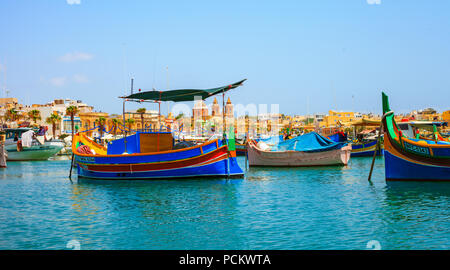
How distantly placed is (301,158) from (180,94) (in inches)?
588

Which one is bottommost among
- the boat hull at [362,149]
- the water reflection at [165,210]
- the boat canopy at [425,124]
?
the water reflection at [165,210]

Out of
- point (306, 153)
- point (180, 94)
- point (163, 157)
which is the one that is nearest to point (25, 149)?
point (163, 157)

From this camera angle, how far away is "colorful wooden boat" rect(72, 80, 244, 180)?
26344mm

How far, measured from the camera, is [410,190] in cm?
2162

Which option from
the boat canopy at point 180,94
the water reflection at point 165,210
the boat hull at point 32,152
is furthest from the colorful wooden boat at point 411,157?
the boat hull at point 32,152

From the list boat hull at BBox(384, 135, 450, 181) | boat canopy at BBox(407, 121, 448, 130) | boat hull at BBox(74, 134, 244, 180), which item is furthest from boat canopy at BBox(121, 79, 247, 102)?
boat canopy at BBox(407, 121, 448, 130)

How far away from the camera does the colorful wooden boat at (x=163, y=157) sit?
1037 inches

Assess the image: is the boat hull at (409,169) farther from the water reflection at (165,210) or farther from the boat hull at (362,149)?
the boat hull at (362,149)
